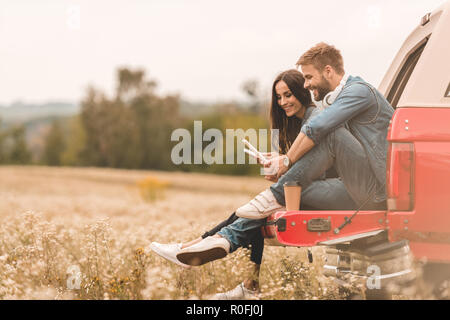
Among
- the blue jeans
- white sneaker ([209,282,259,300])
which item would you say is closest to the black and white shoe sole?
white sneaker ([209,282,259,300])

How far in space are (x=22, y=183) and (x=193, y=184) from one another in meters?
10.2

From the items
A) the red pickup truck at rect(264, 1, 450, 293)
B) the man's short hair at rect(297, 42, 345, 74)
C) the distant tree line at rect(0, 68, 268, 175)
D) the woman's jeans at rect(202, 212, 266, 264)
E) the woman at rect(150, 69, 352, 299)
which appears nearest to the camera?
the red pickup truck at rect(264, 1, 450, 293)

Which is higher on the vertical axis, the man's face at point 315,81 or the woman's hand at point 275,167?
the man's face at point 315,81

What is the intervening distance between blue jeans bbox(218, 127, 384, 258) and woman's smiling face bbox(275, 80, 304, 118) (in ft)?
2.05

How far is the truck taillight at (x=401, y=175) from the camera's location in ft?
11.1

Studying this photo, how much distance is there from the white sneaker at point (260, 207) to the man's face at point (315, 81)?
2.55 feet

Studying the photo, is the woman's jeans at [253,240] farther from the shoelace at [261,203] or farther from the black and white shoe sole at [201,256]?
the shoelace at [261,203]

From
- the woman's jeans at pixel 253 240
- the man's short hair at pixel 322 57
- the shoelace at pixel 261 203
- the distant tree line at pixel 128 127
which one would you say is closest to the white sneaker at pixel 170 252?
the woman's jeans at pixel 253 240

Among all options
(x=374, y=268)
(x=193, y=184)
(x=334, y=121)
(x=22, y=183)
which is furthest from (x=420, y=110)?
(x=193, y=184)

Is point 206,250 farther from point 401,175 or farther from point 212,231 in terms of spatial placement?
point 401,175

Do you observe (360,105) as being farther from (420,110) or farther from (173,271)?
(173,271)

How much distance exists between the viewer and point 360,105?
366 cm

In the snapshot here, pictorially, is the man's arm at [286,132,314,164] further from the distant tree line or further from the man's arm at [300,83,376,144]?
the distant tree line

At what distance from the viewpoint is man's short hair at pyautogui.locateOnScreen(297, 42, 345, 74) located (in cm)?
381
